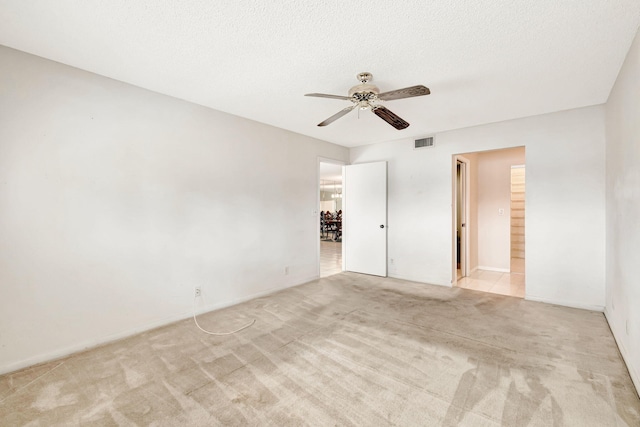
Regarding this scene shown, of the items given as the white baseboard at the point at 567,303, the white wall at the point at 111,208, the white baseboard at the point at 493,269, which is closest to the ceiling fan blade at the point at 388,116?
the white wall at the point at 111,208

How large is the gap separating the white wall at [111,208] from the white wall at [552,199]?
2851mm

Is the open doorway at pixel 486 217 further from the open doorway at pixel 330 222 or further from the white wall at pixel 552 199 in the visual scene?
the open doorway at pixel 330 222

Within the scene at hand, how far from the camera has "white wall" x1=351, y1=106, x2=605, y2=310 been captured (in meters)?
3.30

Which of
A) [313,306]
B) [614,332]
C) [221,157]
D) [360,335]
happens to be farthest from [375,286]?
[221,157]

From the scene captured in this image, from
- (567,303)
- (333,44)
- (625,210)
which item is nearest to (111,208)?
(333,44)

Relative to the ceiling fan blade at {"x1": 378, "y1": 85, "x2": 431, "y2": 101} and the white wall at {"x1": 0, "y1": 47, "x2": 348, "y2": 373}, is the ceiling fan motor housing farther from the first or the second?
the white wall at {"x1": 0, "y1": 47, "x2": 348, "y2": 373}

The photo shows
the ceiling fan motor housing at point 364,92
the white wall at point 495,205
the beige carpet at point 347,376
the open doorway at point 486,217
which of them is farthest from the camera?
the white wall at point 495,205

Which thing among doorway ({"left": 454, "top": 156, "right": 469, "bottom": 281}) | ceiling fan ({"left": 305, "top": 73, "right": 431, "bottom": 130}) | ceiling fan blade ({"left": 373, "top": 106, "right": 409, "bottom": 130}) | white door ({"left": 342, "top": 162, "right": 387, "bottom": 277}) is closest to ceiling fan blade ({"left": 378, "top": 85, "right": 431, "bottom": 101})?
ceiling fan ({"left": 305, "top": 73, "right": 431, "bottom": 130})

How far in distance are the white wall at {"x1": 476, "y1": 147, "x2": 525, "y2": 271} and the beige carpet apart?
7.78 feet

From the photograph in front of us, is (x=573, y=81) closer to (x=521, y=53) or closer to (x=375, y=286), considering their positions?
(x=521, y=53)

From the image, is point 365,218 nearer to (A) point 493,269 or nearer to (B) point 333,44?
(A) point 493,269

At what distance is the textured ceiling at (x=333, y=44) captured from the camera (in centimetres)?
168

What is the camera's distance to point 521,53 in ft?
7.08

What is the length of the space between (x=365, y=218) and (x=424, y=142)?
170 cm
